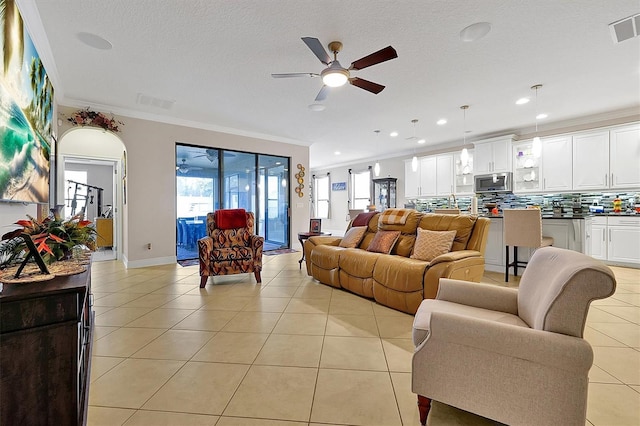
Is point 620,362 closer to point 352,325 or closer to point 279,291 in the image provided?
point 352,325

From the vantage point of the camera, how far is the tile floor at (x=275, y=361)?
1.44 metres

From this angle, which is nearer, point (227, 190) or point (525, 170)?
point (525, 170)

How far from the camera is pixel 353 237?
3.84 meters

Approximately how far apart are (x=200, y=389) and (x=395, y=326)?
1585mm

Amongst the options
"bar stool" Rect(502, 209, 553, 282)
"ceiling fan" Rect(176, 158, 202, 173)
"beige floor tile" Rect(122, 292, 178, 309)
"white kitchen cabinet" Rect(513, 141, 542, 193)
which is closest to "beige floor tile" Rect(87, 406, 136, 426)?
"beige floor tile" Rect(122, 292, 178, 309)

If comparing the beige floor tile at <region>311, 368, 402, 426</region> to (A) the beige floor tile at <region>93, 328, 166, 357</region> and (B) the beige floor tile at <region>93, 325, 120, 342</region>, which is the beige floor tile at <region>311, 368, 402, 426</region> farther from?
(B) the beige floor tile at <region>93, 325, 120, 342</region>

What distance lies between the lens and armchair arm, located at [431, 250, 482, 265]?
2472 mm

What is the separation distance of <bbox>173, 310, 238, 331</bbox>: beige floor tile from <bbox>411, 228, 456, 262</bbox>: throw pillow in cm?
198

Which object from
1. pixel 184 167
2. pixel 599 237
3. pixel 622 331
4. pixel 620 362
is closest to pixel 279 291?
pixel 620 362

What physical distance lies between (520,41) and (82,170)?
32.0 ft

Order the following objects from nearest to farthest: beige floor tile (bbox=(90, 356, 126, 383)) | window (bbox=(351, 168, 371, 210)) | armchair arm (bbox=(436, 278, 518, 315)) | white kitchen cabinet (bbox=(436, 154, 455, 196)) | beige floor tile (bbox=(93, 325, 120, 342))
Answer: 1. armchair arm (bbox=(436, 278, 518, 315))
2. beige floor tile (bbox=(90, 356, 126, 383))
3. beige floor tile (bbox=(93, 325, 120, 342))
4. white kitchen cabinet (bbox=(436, 154, 455, 196))
5. window (bbox=(351, 168, 371, 210))

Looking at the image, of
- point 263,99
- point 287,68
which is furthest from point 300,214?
point 287,68

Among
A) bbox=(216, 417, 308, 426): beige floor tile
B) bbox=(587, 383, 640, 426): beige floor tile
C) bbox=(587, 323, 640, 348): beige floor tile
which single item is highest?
bbox=(587, 323, 640, 348): beige floor tile

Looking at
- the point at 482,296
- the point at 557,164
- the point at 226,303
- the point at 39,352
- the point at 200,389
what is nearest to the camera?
the point at 39,352
